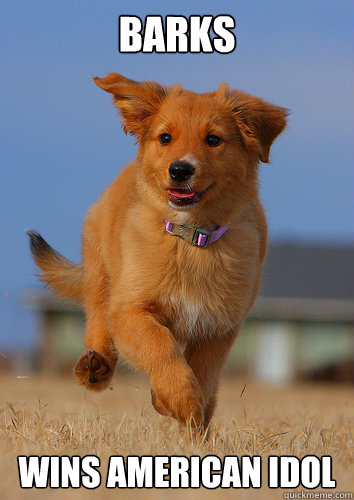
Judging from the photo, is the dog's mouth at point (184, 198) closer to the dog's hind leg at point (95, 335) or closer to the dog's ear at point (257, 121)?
the dog's ear at point (257, 121)

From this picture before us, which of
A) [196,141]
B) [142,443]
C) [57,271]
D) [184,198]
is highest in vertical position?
[196,141]

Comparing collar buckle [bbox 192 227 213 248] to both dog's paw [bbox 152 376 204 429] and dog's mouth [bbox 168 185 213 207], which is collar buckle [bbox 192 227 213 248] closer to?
dog's mouth [bbox 168 185 213 207]

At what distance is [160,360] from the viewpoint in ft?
13.8

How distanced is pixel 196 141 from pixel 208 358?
128 centimetres

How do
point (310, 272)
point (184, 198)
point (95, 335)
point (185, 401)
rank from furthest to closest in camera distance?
1. point (310, 272)
2. point (95, 335)
3. point (184, 198)
4. point (185, 401)

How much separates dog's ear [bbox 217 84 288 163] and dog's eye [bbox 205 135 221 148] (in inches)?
8.8

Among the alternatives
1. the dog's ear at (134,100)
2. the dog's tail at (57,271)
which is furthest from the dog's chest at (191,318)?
the dog's tail at (57,271)

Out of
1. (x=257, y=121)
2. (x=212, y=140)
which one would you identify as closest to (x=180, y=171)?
(x=212, y=140)

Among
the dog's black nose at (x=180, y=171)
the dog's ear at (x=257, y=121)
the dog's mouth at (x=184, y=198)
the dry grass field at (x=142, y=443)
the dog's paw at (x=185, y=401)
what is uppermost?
the dog's ear at (x=257, y=121)

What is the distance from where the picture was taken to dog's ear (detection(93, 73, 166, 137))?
16.0 ft

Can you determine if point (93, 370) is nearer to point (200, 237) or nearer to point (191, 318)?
point (191, 318)

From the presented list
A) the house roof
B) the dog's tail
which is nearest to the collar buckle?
the dog's tail

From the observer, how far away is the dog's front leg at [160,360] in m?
4.08

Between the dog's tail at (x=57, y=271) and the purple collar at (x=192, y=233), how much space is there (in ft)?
4.61
